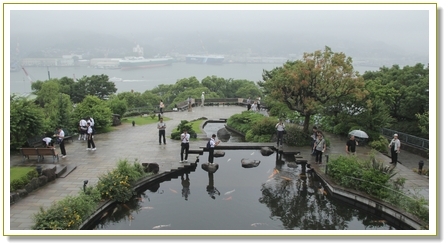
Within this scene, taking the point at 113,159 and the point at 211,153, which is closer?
the point at 211,153

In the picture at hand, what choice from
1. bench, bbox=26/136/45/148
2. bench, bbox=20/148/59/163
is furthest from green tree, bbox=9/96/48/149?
bench, bbox=20/148/59/163

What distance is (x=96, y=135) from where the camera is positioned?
23578 mm

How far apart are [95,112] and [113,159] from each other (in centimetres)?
737

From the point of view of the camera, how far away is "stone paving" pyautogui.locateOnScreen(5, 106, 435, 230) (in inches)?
496

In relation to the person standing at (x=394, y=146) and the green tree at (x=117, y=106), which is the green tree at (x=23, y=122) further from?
the person standing at (x=394, y=146)

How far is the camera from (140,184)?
1493 centimetres

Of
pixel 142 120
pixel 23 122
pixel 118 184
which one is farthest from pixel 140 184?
pixel 142 120

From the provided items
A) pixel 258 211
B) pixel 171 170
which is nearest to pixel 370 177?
pixel 258 211

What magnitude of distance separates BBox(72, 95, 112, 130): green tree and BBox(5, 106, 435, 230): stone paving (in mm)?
939

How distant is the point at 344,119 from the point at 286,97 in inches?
197

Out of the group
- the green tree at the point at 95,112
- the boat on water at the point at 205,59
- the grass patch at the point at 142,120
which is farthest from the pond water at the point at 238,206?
the boat on water at the point at 205,59

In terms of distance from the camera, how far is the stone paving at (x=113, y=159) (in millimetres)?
12602

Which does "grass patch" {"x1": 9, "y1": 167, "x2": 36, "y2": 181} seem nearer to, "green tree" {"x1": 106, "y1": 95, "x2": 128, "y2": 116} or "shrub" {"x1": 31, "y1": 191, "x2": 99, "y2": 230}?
"shrub" {"x1": 31, "y1": 191, "x2": 99, "y2": 230}

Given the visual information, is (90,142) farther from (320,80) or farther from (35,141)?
(320,80)
